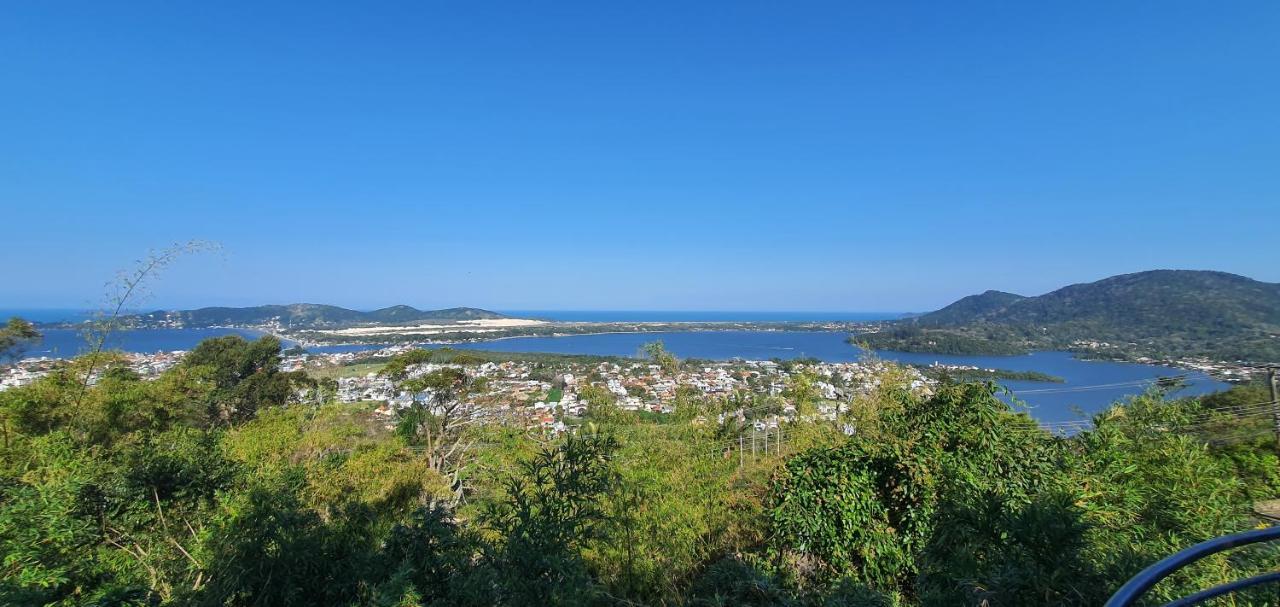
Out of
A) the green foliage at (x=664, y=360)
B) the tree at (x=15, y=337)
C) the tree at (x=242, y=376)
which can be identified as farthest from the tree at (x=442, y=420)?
the green foliage at (x=664, y=360)

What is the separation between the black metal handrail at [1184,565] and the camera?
103 cm

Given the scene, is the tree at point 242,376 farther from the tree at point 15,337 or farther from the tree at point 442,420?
the tree at point 442,420

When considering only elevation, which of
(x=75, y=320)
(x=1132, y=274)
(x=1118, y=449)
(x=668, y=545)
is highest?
(x=1132, y=274)

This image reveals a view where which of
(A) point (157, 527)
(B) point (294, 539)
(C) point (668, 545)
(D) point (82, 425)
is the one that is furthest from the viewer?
(D) point (82, 425)

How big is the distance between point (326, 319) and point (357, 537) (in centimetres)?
5060

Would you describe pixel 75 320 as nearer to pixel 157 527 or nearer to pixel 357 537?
pixel 157 527

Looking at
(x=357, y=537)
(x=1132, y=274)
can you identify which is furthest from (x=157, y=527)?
(x=1132, y=274)

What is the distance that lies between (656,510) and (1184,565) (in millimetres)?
4940

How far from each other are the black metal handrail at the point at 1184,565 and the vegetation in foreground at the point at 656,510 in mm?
973

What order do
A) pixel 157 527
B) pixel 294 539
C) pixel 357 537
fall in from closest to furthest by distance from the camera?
pixel 294 539, pixel 357 537, pixel 157 527

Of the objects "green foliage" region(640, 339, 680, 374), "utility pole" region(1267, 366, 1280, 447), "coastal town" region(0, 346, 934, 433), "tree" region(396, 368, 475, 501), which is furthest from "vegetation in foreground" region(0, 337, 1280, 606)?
"green foliage" region(640, 339, 680, 374)

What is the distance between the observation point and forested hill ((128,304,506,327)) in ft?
99.1

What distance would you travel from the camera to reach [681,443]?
253 inches

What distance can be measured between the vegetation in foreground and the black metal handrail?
0.97 m
